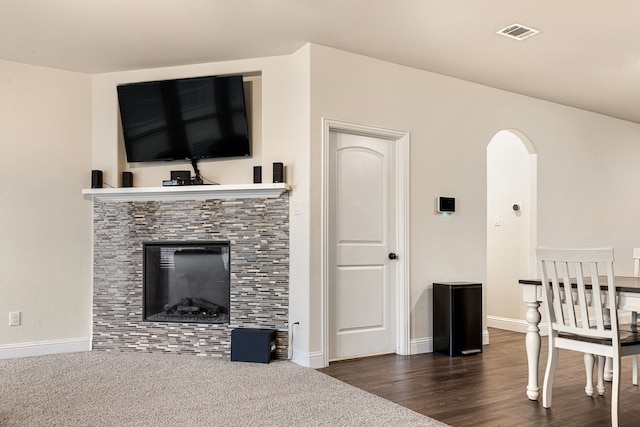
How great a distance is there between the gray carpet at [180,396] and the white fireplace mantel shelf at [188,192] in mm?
1350

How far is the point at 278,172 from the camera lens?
A: 3.97 metres

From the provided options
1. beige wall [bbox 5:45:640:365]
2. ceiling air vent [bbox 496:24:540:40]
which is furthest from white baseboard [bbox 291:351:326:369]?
ceiling air vent [bbox 496:24:540:40]

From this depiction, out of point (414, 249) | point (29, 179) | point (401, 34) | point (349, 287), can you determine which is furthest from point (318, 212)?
point (29, 179)

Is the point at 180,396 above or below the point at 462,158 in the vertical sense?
below

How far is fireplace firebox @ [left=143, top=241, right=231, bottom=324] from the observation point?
14.1ft

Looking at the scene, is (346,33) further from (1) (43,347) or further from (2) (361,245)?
(1) (43,347)

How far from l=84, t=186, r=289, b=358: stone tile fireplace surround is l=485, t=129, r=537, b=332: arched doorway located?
283cm

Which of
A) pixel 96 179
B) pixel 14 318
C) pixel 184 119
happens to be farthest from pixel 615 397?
pixel 14 318

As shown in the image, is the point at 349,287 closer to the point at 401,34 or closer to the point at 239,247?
the point at 239,247

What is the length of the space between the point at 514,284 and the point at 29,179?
497 cm

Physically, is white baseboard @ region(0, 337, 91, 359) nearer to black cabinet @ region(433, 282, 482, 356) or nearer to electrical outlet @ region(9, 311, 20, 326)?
electrical outlet @ region(9, 311, 20, 326)

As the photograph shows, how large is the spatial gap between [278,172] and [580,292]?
230 cm

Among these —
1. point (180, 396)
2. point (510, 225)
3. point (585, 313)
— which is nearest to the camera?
point (585, 313)

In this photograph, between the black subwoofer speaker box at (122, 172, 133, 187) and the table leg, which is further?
the black subwoofer speaker box at (122, 172, 133, 187)
